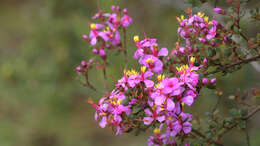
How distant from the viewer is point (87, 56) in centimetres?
289

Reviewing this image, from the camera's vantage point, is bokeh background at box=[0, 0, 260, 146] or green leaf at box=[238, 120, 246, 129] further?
bokeh background at box=[0, 0, 260, 146]

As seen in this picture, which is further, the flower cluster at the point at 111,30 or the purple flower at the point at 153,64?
the flower cluster at the point at 111,30

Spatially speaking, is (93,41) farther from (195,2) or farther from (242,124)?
(242,124)

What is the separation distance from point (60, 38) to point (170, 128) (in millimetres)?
2345

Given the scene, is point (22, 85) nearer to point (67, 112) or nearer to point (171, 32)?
point (67, 112)

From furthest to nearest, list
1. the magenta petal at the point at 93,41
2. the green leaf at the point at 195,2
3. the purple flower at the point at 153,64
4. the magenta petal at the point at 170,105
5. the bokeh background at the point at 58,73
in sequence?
the bokeh background at the point at 58,73 → the magenta petal at the point at 93,41 → the green leaf at the point at 195,2 → the purple flower at the point at 153,64 → the magenta petal at the point at 170,105

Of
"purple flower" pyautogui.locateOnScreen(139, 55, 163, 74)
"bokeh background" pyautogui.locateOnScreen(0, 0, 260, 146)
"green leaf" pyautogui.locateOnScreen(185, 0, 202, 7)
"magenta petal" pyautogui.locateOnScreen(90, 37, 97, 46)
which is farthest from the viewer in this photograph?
"bokeh background" pyautogui.locateOnScreen(0, 0, 260, 146)

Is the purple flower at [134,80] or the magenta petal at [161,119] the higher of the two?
the purple flower at [134,80]

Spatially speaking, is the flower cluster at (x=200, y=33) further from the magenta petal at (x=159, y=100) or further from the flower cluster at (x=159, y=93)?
the magenta petal at (x=159, y=100)

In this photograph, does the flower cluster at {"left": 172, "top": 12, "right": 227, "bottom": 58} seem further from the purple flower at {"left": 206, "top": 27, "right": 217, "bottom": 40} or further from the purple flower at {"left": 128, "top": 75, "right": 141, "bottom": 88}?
the purple flower at {"left": 128, "top": 75, "right": 141, "bottom": 88}

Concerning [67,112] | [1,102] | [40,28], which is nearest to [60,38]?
[40,28]

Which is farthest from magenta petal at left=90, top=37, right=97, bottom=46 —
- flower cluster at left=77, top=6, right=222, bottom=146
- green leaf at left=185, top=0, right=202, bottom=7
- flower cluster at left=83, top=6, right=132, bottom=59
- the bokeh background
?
the bokeh background

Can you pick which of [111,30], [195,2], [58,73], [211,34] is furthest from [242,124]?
[58,73]

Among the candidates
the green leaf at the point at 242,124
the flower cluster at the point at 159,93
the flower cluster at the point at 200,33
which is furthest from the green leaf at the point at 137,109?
the green leaf at the point at 242,124
